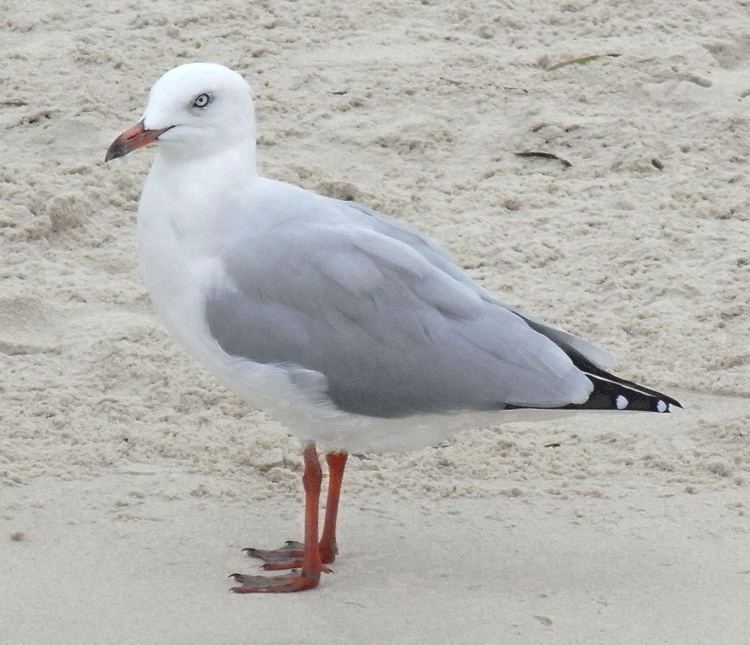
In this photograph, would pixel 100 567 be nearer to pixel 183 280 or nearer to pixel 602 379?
pixel 183 280

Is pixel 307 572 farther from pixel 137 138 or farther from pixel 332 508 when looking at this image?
pixel 137 138

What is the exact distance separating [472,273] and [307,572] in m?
1.66

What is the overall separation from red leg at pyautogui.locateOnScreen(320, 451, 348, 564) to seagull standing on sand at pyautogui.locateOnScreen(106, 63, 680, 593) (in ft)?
0.34

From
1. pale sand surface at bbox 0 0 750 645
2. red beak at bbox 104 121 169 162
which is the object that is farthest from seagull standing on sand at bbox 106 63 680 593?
pale sand surface at bbox 0 0 750 645

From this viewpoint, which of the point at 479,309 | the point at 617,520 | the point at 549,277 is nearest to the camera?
the point at 479,309

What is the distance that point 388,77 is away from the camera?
241 inches

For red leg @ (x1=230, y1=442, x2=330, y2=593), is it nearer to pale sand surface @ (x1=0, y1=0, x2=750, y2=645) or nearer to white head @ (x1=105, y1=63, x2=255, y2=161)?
pale sand surface @ (x1=0, y1=0, x2=750, y2=645)

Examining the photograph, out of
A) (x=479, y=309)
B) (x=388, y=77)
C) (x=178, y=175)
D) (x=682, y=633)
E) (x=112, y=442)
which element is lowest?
(x=682, y=633)

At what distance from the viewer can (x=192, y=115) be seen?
3.73 metres

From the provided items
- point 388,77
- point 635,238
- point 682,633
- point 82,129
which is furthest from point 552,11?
point 682,633

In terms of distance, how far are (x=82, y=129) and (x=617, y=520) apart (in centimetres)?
271

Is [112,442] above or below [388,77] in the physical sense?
below

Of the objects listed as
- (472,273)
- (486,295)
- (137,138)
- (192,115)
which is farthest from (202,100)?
(472,273)

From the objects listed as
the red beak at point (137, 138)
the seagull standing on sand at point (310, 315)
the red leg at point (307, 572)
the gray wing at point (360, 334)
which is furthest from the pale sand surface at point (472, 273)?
the red beak at point (137, 138)
